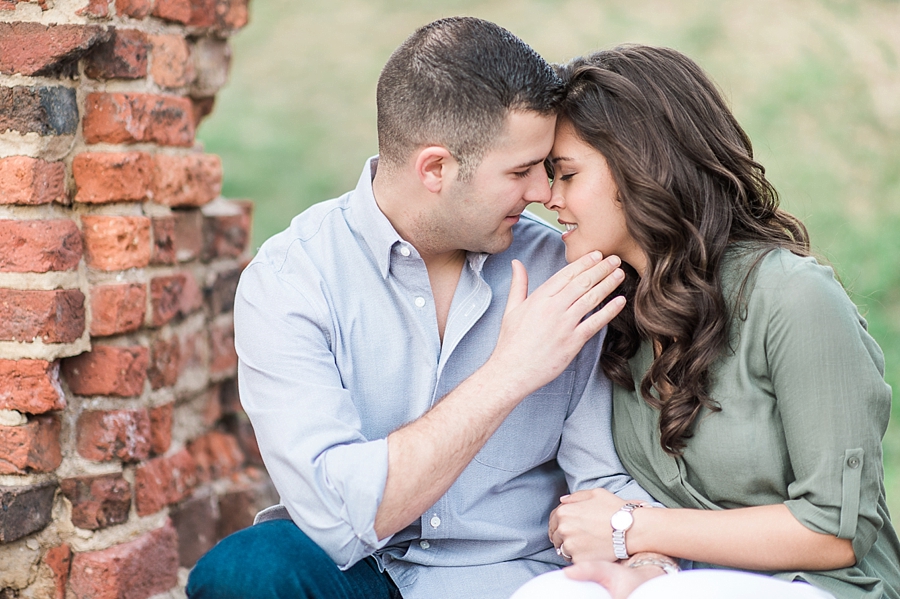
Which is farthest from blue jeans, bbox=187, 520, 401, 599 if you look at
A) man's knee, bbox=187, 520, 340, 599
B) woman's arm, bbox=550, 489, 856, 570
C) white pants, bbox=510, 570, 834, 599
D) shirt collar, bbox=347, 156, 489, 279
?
shirt collar, bbox=347, 156, 489, 279

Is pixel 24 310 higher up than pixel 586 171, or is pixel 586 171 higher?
pixel 586 171

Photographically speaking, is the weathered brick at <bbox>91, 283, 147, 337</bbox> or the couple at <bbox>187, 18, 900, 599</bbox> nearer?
the couple at <bbox>187, 18, 900, 599</bbox>

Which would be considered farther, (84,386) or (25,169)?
(84,386)

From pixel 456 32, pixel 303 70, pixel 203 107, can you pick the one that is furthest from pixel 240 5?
pixel 303 70

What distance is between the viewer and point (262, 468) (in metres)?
2.89

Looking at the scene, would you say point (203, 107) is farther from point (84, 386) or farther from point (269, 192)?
point (269, 192)

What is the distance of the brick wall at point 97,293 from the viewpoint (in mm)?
2037

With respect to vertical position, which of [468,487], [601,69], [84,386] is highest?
[601,69]

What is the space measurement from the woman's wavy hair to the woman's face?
0.09ft

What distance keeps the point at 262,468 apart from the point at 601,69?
1660 mm

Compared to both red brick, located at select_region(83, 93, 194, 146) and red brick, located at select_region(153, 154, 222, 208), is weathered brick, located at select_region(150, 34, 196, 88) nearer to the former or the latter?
red brick, located at select_region(83, 93, 194, 146)

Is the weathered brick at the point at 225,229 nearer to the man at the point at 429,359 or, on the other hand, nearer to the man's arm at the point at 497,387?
the man at the point at 429,359

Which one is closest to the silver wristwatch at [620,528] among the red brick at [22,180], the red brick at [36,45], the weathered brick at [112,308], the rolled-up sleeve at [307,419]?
the rolled-up sleeve at [307,419]

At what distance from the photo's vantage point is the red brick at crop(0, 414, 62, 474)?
6.72 ft
